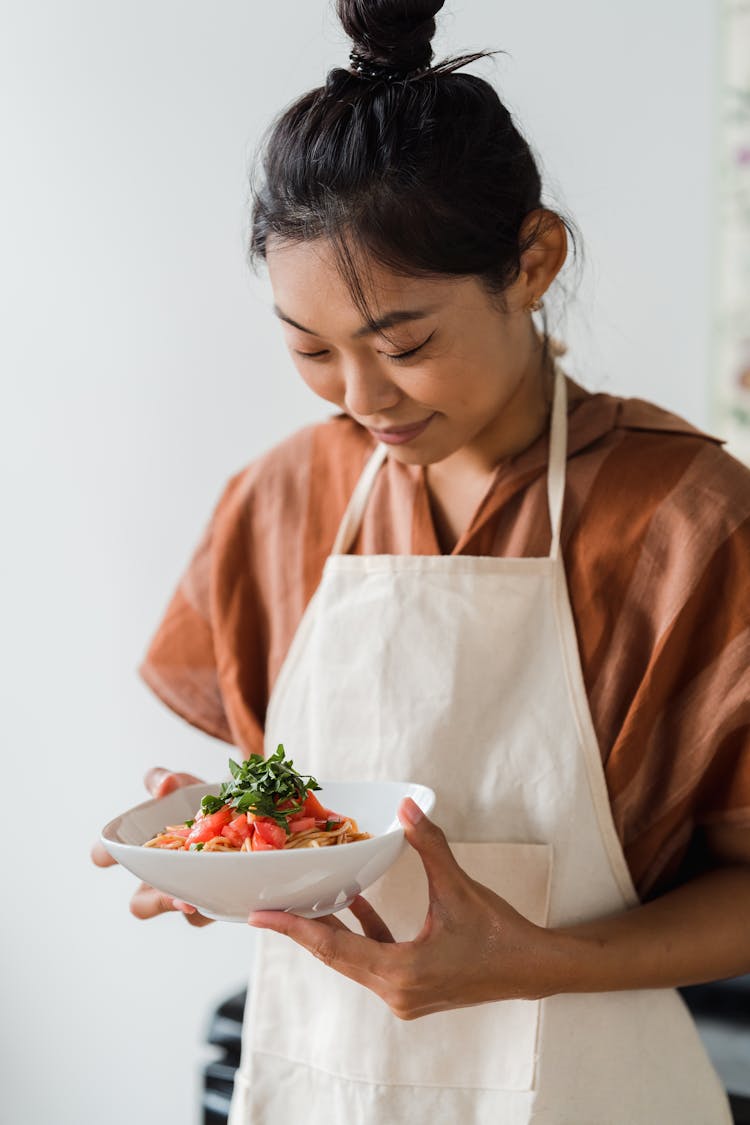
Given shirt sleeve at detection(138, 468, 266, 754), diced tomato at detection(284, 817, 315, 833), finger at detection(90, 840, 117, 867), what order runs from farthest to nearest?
1. shirt sleeve at detection(138, 468, 266, 754)
2. finger at detection(90, 840, 117, 867)
3. diced tomato at detection(284, 817, 315, 833)

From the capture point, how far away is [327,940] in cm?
96

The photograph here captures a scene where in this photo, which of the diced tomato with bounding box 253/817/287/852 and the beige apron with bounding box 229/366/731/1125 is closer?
the diced tomato with bounding box 253/817/287/852

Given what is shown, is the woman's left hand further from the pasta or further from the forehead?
the forehead

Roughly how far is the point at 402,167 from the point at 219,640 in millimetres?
584

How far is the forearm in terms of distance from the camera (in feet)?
3.47

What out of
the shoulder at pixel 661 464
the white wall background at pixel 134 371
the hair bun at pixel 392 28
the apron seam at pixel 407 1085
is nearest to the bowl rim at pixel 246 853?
the apron seam at pixel 407 1085

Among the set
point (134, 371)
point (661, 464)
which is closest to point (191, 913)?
point (661, 464)

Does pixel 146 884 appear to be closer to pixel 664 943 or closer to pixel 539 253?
pixel 664 943

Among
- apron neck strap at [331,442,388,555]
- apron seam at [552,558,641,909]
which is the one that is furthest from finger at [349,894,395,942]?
apron neck strap at [331,442,388,555]

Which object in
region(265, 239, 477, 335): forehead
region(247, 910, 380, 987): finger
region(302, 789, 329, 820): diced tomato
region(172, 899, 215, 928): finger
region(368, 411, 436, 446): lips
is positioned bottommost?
region(172, 899, 215, 928): finger

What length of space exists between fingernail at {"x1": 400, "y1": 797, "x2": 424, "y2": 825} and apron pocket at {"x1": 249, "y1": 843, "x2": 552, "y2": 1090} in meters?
0.19

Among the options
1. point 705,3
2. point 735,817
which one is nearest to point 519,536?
point 735,817

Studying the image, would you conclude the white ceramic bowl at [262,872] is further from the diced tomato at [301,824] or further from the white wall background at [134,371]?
the white wall background at [134,371]

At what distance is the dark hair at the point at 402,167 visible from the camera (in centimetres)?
101
